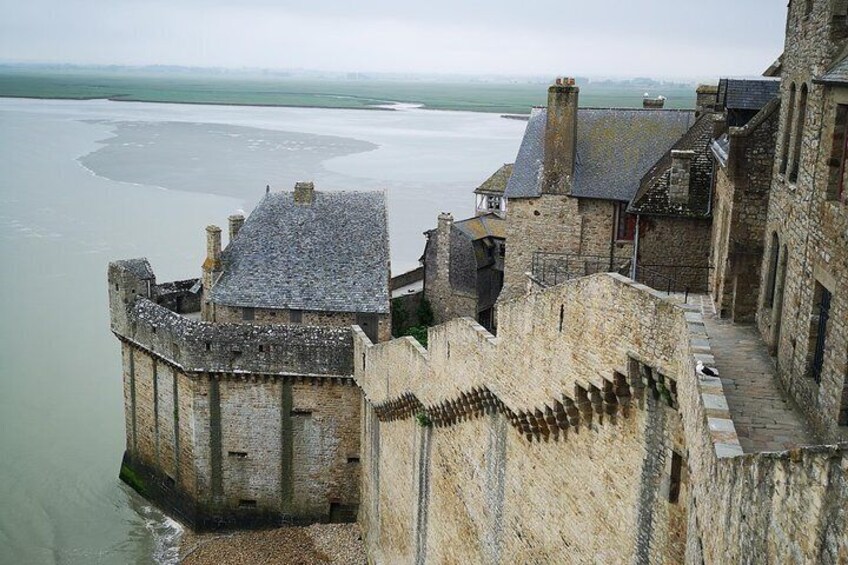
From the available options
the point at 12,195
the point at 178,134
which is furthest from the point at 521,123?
the point at 12,195

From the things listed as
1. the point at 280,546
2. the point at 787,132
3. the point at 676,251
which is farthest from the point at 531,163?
the point at 787,132

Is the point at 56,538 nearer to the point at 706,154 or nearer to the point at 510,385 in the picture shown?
the point at 510,385

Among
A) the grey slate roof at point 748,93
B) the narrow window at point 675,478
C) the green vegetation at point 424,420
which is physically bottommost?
the green vegetation at point 424,420

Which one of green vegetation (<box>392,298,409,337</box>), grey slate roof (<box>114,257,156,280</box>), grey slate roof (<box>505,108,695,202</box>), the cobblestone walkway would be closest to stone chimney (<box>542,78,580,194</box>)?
grey slate roof (<box>505,108,695,202</box>)

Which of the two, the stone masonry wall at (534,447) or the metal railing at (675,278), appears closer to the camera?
the stone masonry wall at (534,447)

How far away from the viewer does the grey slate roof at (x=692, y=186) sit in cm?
1728

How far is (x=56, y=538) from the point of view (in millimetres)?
21594

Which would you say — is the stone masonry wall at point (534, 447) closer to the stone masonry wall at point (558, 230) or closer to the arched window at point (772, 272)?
the arched window at point (772, 272)

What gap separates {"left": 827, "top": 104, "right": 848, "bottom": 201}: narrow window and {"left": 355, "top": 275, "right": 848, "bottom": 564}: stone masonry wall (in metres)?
1.71

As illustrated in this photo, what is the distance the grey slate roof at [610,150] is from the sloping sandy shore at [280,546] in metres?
8.63

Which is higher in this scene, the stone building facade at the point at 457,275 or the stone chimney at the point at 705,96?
the stone chimney at the point at 705,96

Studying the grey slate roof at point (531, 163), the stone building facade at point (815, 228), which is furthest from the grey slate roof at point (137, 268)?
the stone building facade at point (815, 228)

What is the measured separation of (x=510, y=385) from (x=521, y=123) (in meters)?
125

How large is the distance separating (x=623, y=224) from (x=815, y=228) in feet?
38.8
